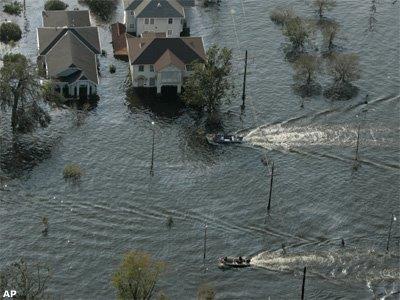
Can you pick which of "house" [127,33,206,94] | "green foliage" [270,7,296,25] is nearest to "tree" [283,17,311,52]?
"green foliage" [270,7,296,25]

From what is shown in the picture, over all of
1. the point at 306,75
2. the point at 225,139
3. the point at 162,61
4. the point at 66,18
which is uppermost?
the point at 66,18

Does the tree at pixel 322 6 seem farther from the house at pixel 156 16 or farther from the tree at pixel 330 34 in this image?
the house at pixel 156 16

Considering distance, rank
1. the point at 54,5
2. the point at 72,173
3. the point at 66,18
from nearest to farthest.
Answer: the point at 72,173
the point at 66,18
the point at 54,5

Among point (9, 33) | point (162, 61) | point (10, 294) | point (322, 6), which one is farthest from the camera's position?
point (322, 6)

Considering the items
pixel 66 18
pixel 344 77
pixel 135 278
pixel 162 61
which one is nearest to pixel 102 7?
pixel 66 18

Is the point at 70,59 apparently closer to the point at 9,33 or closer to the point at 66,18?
the point at 66,18

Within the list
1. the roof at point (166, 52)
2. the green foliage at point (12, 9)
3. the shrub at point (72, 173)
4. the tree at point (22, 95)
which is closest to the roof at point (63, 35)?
the roof at point (166, 52)

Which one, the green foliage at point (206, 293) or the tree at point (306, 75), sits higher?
the tree at point (306, 75)
